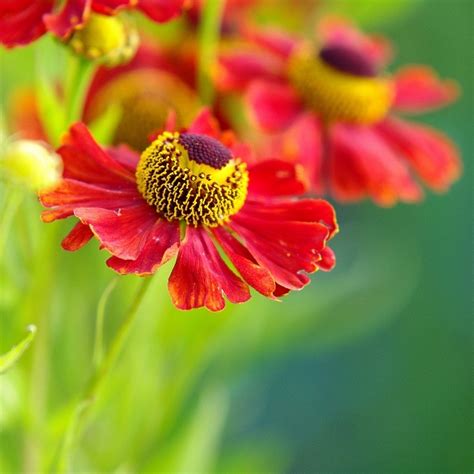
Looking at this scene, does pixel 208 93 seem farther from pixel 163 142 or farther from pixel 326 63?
pixel 163 142

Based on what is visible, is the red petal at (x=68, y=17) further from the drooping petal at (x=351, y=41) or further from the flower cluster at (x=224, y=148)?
the drooping petal at (x=351, y=41)

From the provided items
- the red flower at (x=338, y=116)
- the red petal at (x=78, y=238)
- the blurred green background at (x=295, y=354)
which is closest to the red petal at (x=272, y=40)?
the red flower at (x=338, y=116)

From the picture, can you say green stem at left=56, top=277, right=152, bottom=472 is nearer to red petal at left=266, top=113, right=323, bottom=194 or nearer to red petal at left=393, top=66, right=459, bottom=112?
red petal at left=266, top=113, right=323, bottom=194

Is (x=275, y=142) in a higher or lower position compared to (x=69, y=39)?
lower

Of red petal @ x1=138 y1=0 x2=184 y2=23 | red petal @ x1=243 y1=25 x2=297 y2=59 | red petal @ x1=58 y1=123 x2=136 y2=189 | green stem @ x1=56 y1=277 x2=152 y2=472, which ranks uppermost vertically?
red petal @ x1=138 y1=0 x2=184 y2=23

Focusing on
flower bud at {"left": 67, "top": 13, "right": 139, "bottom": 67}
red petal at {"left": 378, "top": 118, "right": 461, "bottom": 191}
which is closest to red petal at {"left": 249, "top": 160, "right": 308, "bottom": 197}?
flower bud at {"left": 67, "top": 13, "right": 139, "bottom": 67}

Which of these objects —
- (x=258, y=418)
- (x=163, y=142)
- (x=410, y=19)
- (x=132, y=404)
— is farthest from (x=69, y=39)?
(x=410, y=19)

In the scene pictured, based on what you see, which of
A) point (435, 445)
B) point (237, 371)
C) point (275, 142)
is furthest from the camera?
point (435, 445)
